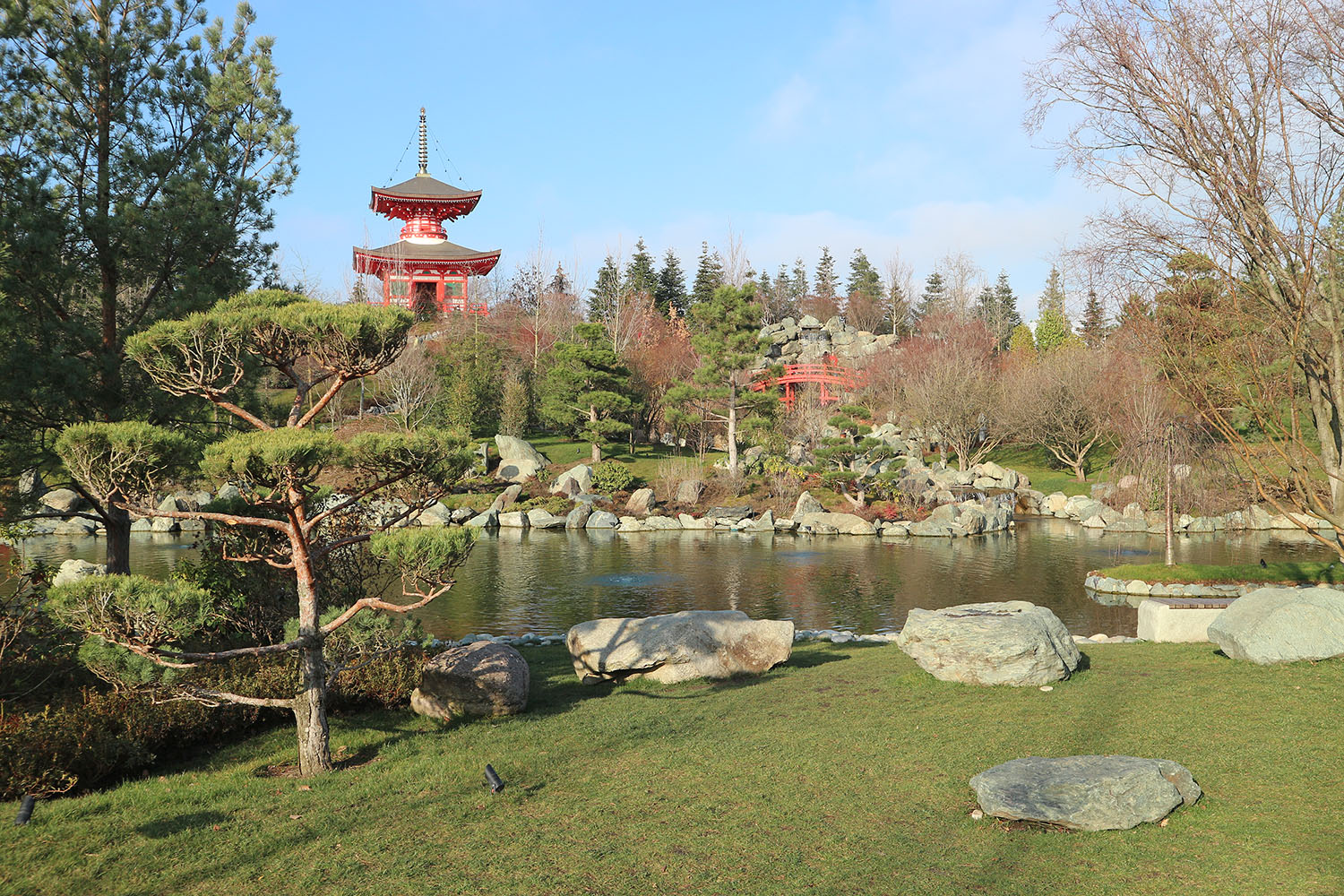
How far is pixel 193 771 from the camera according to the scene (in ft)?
20.2

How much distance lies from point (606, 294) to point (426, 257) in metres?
14.5

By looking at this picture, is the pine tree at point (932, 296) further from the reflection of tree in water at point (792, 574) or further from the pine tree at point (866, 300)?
the reflection of tree in water at point (792, 574)

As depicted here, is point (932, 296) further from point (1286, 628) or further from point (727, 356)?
point (1286, 628)

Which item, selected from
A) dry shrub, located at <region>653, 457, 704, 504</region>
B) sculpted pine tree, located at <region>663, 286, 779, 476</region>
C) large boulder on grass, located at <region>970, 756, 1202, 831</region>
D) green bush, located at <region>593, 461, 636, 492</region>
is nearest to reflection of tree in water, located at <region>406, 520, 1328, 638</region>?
dry shrub, located at <region>653, 457, 704, 504</region>

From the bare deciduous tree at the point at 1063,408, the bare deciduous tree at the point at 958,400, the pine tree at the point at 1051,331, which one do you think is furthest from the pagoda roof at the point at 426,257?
the pine tree at the point at 1051,331

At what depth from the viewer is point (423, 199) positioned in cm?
4112

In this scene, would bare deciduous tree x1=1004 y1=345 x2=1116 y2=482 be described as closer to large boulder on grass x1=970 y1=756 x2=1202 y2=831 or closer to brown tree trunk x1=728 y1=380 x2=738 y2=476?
brown tree trunk x1=728 y1=380 x2=738 y2=476

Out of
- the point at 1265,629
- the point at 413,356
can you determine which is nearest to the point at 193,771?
the point at 1265,629

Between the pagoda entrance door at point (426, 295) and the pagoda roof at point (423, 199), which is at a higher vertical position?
the pagoda roof at point (423, 199)

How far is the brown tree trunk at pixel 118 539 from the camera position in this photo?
26.5 feet

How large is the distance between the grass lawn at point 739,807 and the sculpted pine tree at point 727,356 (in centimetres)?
2361

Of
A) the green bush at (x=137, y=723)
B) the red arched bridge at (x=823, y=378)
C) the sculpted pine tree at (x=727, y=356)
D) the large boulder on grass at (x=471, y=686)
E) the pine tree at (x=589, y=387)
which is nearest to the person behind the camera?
the green bush at (x=137, y=723)

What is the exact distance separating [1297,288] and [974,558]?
15.6 meters

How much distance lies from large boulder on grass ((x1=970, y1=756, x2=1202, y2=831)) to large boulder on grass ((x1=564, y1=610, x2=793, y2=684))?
171 inches
